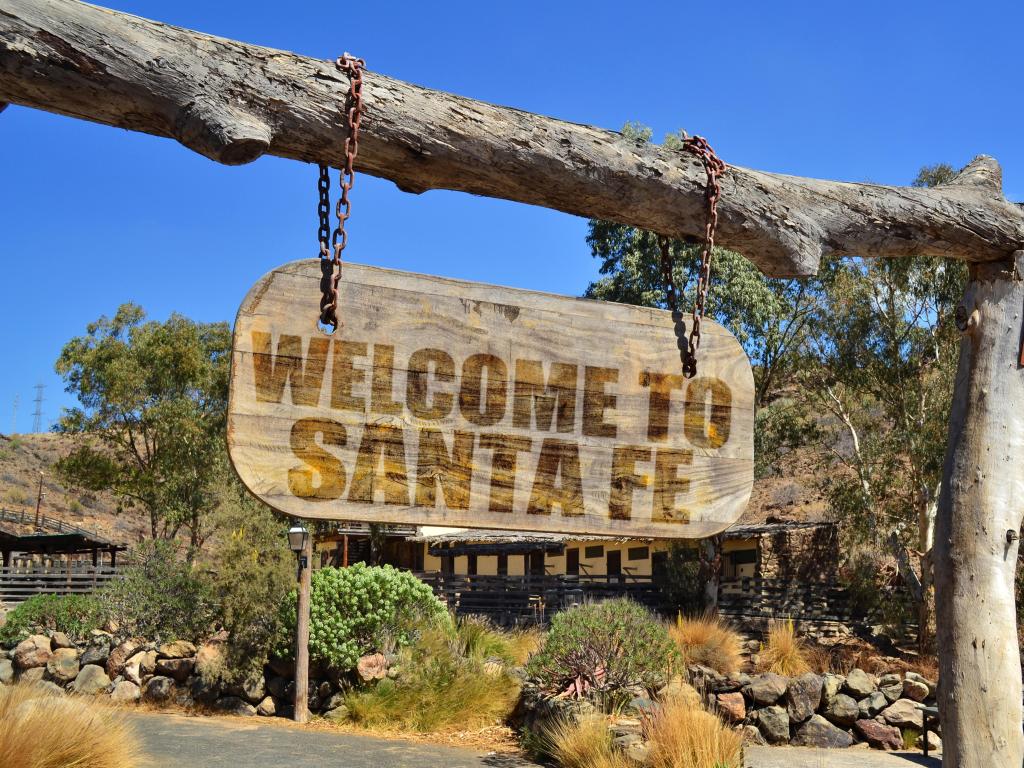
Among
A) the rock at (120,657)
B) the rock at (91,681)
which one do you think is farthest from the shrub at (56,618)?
the rock at (91,681)

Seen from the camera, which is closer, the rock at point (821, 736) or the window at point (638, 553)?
the rock at point (821, 736)

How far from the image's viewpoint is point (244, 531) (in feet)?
59.9

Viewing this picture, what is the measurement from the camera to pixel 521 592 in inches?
1062

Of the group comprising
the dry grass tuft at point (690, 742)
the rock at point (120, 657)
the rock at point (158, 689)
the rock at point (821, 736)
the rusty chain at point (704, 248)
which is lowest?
the rock at point (158, 689)

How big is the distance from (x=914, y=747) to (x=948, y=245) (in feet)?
44.5

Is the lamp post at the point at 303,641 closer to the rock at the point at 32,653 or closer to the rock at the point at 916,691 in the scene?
the rock at the point at 32,653

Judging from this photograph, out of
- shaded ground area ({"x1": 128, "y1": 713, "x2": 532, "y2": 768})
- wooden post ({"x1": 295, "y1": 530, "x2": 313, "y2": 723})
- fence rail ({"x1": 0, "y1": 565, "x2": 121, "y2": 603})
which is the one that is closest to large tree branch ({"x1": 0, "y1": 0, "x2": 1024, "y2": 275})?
shaded ground area ({"x1": 128, "y1": 713, "x2": 532, "y2": 768})

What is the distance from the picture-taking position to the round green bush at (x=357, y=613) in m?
16.6

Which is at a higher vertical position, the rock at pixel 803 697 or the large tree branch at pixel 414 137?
the large tree branch at pixel 414 137

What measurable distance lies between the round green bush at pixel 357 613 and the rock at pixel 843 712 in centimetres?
690

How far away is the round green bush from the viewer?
16.6 m

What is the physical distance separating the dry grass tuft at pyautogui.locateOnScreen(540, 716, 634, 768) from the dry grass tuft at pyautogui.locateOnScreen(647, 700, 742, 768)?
416 millimetres

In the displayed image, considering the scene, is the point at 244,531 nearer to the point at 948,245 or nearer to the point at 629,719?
the point at 629,719

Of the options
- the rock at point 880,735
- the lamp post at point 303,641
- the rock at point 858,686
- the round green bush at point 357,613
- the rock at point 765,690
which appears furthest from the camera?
the round green bush at point 357,613
